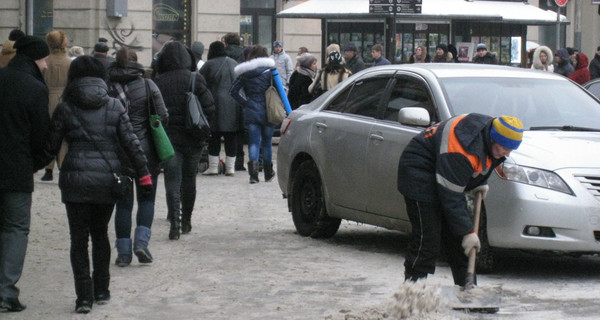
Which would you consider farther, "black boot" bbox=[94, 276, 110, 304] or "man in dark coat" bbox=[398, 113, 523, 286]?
"black boot" bbox=[94, 276, 110, 304]

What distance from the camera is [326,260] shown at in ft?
35.0

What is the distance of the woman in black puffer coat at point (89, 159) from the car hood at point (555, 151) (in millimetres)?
2914

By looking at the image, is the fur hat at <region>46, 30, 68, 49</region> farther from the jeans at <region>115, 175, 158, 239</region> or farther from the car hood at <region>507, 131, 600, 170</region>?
the car hood at <region>507, 131, 600, 170</region>

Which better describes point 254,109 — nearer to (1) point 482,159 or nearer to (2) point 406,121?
(2) point 406,121

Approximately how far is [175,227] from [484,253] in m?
3.26

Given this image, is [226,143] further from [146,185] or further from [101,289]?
[101,289]

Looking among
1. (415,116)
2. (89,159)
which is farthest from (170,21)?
(89,159)

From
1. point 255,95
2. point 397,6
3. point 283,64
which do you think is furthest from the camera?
point 283,64

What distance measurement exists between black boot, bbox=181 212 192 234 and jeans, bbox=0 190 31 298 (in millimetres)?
3755

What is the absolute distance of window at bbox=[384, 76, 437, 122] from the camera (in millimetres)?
10445

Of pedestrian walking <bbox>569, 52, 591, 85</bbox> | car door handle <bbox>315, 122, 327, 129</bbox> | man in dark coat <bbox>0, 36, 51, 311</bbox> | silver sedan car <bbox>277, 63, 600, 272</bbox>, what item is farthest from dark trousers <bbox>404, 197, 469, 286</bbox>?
pedestrian walking <bbox>569, 52, 591, 85</bbox>

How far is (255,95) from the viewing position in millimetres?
16750

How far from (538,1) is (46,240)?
2504 centimetres

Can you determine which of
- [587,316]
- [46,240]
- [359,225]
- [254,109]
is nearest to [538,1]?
[254,109]
